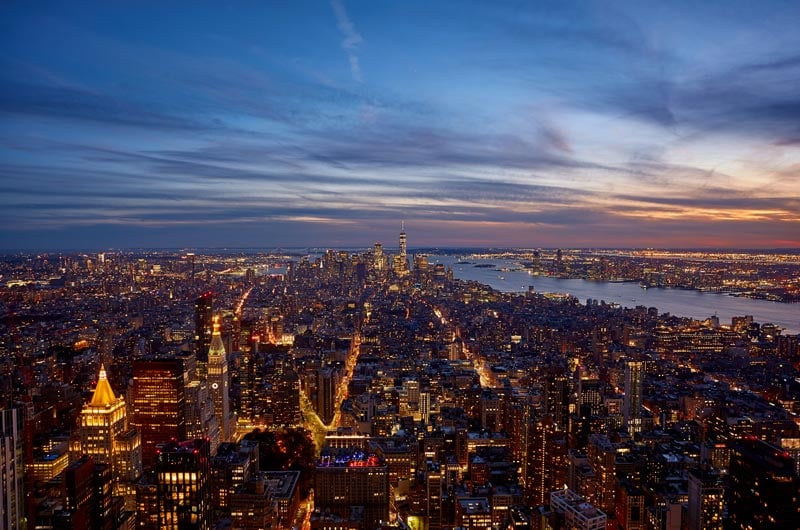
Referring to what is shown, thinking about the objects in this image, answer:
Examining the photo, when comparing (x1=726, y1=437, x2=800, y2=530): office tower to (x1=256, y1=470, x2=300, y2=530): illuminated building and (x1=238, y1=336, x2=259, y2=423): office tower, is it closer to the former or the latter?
(x1=256, y1=470, x2=300, y2=530): illuminated building

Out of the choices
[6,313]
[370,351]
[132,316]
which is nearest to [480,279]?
[370,351]

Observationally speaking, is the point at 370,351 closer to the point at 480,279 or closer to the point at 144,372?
Answer: the point at 144,372

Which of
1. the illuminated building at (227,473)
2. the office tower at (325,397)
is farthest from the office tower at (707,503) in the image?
the office tower at (325,397)

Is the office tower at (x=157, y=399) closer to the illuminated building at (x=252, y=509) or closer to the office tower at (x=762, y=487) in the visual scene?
the illuminated building at (x=252, y=509)

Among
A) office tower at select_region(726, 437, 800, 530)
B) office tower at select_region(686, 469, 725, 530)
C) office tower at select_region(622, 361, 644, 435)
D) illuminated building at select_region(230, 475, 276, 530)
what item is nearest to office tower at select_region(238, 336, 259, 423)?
illuminated building at select_region(230, 475, 276, 530)

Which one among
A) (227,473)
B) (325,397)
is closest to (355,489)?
(227,473)
